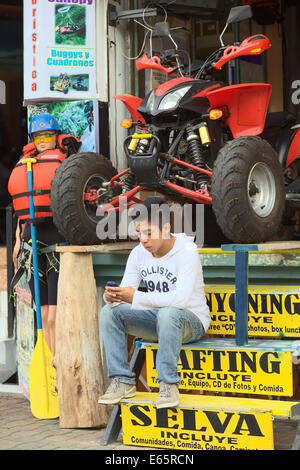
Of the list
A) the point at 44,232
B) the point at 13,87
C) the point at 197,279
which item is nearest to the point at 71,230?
the point at 44,232

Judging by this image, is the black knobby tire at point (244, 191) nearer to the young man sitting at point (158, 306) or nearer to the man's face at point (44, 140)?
the young man sitting at point (158, 306)

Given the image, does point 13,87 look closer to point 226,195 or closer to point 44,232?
point 44,232

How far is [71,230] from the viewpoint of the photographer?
233 inches

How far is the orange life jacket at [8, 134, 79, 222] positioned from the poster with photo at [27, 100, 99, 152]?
342 millimetres

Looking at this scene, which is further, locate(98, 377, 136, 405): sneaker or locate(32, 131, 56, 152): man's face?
locate(32, 131, 56, 152): man's face

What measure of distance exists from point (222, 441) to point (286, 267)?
50.1 inches

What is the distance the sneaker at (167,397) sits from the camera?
4.98 m

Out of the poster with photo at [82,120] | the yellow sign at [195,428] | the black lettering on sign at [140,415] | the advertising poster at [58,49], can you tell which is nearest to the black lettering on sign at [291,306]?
the yellow sign at [195,428]

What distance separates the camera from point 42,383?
20.6 ft

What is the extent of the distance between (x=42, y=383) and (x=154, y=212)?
5.96 ft

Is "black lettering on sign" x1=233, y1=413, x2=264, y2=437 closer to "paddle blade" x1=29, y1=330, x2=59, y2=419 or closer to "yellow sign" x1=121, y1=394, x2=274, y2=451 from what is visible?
"yellow sign" x1=121, y1=394, x2=274, y2=451

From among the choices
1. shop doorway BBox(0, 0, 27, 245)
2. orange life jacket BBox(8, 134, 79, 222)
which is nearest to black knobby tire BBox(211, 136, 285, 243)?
orange life jacket BBox(8, 134, 79, 222)

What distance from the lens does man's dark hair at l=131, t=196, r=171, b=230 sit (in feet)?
17.1
